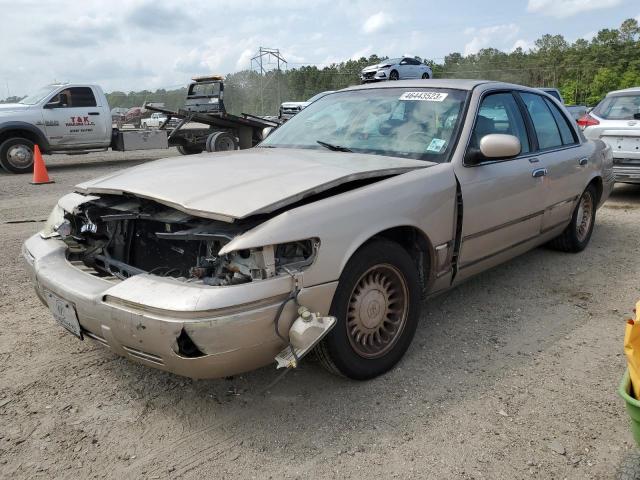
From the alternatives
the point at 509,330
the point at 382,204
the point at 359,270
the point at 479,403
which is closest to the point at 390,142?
the point at 382,204

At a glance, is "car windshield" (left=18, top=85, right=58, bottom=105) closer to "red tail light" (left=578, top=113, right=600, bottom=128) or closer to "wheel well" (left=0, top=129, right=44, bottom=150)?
"wheel well" (left=0, top=129, right=44, bottom=150)

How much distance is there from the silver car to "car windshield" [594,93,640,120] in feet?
15.4

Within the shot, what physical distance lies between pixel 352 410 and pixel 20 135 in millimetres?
12460

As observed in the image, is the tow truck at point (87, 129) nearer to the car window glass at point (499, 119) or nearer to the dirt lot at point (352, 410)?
the dirt lot at point (352, 410)

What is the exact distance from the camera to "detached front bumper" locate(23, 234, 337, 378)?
2264 millimetres

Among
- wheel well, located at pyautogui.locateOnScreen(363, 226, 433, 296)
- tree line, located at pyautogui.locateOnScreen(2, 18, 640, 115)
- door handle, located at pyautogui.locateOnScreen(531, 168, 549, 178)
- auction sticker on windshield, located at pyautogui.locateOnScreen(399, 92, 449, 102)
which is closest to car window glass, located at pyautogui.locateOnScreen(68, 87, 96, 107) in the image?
auction sticker on windshield, located at pyautogui.locateOnScreen(399, 92, 449, 102)

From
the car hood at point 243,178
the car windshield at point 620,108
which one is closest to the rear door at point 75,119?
the car hood at point 243,178

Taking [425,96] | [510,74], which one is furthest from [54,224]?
[510,74]

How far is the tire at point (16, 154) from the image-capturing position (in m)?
12.1

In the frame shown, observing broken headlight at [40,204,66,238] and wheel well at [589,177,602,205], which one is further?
wheel well at [589,177,602,205]

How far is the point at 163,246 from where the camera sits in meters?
3.00

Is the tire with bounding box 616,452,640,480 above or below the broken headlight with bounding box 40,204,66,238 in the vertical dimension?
→ below

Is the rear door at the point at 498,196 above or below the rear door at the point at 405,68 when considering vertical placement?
below

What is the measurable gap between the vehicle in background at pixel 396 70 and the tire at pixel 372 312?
76.5ft
